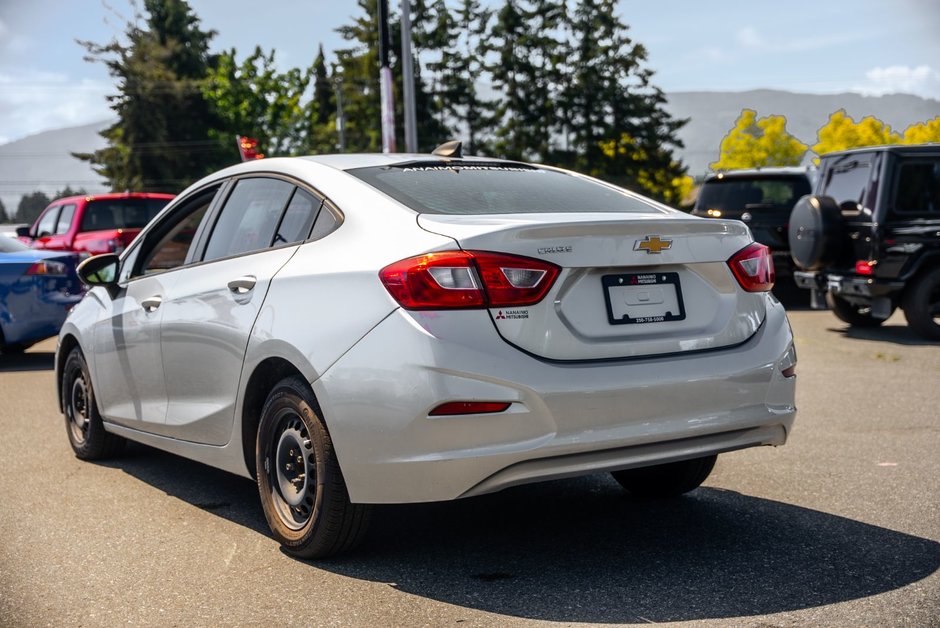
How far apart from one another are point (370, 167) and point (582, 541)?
1781 mm

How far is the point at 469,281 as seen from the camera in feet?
12.2

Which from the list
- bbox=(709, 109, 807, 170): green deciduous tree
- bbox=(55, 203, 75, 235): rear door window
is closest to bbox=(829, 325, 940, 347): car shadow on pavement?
bbox=(55, 203, 75, 235): rear door window

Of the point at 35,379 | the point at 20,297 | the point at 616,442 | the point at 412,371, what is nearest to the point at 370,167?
the point at 412,371

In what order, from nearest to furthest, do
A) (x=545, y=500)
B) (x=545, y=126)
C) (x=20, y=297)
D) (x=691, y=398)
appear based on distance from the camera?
(x=691, y=398)
(x=545, y=500)
(x=20, y=297)
(x=545, y=126)

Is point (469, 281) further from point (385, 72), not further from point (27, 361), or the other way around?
point (385, 72)

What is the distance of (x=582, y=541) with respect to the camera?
4.46 meters

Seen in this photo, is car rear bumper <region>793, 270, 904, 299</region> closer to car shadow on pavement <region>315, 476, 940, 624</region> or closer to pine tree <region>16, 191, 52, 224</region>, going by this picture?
car shadow on pavement <region>315, 476, 940, 624</region>

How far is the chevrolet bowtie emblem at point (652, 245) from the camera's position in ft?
13.0

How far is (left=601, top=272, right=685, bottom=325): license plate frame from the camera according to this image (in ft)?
12.8

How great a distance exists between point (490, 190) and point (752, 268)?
1093 mm

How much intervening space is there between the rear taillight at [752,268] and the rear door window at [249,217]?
187cm

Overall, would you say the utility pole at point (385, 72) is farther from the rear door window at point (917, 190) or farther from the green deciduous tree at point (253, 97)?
the green deciduous tree at point (253, 97)

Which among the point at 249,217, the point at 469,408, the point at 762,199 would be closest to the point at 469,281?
the point at 469,408

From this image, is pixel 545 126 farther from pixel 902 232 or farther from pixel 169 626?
pixel 169 626
